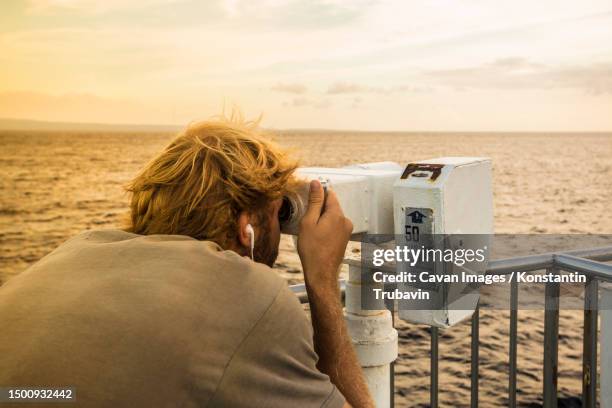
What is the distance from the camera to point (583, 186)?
186 ft

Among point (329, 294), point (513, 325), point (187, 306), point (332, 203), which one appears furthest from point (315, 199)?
point (513, 325)

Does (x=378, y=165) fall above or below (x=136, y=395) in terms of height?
above

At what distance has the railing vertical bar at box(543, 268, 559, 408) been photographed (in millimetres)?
2953

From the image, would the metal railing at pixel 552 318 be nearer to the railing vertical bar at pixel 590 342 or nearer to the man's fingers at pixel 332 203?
the railing vertical bar at pixel 590 342

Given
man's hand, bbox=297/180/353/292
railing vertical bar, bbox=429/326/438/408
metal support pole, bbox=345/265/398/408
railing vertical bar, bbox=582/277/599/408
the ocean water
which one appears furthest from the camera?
the ocean water

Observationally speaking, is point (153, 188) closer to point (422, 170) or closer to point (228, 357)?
point (228, 357)

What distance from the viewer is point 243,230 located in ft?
5.51

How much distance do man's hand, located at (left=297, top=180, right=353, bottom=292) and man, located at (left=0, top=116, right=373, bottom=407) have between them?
0.02 metres

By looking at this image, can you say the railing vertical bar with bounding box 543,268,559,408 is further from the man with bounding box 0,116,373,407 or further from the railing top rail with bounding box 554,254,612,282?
the man with bounding box 0,116,373,407

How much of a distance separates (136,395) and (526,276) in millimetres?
2078

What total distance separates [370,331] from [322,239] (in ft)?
2.32

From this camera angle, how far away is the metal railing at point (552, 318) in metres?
2.76

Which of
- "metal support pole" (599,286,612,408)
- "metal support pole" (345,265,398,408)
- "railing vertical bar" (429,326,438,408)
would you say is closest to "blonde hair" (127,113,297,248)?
"metal support pole" (345,265,398,408)

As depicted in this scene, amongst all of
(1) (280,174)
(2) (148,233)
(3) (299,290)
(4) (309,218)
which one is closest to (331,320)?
(4) (309,218)
